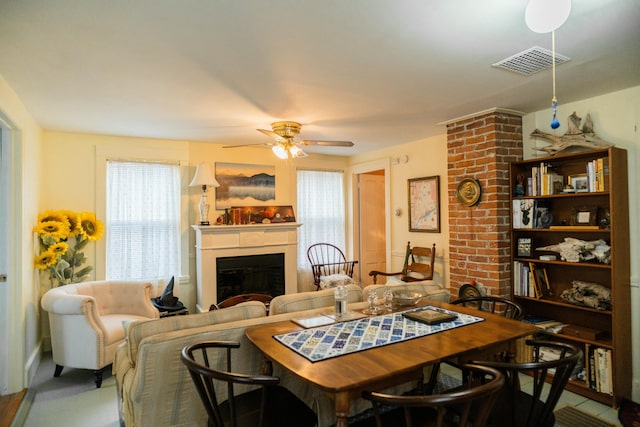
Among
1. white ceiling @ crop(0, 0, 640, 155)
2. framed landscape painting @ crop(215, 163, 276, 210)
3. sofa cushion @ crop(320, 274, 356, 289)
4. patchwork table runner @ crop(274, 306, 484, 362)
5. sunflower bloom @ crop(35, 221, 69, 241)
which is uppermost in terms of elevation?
white ceiling @ crop(0, 0, 640, 155)

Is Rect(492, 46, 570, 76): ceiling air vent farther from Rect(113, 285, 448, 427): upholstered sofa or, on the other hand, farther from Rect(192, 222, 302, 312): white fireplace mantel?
Rect(192, 222, 302, 312): white fireplace mantel

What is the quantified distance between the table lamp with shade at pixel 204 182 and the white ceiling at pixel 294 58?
1.01 metres

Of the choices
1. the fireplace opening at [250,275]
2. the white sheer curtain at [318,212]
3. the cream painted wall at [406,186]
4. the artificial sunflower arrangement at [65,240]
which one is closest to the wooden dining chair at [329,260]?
the white sheer curtain at [318,212]

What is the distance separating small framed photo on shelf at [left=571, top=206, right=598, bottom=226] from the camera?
2.97 meters

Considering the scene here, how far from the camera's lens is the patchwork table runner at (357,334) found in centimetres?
171

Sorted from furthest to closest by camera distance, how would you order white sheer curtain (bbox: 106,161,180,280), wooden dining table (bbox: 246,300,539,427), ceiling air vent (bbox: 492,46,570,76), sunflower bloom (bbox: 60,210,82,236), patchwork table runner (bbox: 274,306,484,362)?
white sheer curtain (bbox: 106,161,180,280) → sunflower bloom (bbox: 60,210,82,236) → ceiling air vent (bbox: 492,46,570,76) → patchwork table runner (bbox: 274,306,484,362) → wooden dining table (bbox: 246,300,539,427)

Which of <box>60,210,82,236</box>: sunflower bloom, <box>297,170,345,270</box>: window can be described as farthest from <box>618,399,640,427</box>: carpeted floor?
<box>60,210,82,236</box>: sunflower bloom

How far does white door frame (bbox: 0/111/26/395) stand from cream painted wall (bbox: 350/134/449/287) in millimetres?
4173

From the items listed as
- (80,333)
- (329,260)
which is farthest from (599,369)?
(80,333)

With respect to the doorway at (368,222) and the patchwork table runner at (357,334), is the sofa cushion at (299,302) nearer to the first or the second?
the patchwork table runner at (357,334)

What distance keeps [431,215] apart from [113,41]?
3.75m

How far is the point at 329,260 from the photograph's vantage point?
19.3ft

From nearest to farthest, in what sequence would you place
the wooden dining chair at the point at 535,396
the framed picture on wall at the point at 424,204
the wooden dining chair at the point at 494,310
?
the wooden dining chair at the point at 535,396, the wooden dining chair at the point at 494,310, the framed picture on wall at the point at 424,204

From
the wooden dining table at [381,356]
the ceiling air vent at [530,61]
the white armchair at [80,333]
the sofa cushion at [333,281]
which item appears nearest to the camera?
the wooden dining table at [381,356]
